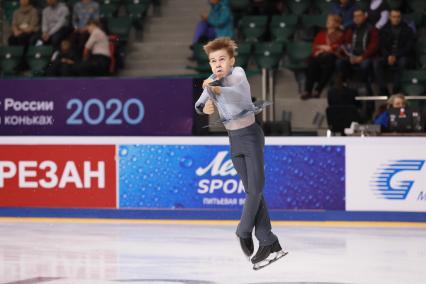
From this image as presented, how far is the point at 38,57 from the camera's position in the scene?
16656 millimetres

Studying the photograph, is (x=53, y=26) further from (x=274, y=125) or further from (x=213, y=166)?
(x=213, y=166)

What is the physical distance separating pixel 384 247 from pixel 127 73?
8.44 meters

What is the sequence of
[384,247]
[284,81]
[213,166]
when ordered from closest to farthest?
[384,247], [213,166], [284,81]

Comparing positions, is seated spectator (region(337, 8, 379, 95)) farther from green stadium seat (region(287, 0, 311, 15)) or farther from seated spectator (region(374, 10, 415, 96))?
green stadium seat (region(287, 0, 311, 15))

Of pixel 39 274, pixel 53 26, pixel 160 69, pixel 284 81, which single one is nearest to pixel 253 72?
pixel 284 81

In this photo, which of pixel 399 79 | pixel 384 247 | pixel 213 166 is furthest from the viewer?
pixel 399 79

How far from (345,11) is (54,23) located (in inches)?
195

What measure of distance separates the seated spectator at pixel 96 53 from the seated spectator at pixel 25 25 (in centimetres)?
174

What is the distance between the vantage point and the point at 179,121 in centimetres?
1271

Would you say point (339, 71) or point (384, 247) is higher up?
point (339, 71)

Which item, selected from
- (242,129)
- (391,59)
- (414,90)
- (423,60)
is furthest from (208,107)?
(423,60)

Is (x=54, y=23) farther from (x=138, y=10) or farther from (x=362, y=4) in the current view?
(x=362, y=4)

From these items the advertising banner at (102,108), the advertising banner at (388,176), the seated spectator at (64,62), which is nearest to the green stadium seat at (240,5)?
the seated spectator at (64,62)

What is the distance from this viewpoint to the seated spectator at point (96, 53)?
50.8 ft
